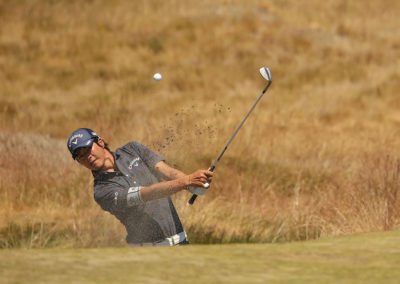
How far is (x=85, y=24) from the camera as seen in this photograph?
103 feet

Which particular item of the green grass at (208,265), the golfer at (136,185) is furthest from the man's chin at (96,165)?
the green grass at (208,265)

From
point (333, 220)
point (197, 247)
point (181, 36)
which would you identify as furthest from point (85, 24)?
point (197, 247)

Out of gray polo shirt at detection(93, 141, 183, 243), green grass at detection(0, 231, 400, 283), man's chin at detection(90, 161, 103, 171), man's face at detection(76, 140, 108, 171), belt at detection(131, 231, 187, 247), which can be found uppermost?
man's face at detection(76, 140, 108, 171)

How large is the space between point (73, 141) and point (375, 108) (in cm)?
1620

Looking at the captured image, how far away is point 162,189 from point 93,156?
19.2 inches

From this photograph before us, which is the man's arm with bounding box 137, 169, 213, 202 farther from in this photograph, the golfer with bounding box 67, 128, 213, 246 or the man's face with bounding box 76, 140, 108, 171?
the man's face with bounding box 76, 140, 108, 171

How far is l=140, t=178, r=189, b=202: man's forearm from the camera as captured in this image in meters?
6.69

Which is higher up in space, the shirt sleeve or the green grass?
the shirt sleeve

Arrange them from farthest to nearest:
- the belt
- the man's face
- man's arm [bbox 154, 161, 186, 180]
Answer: man's arm [bbox 154, 161, 186, 180]
the belt
the man's face

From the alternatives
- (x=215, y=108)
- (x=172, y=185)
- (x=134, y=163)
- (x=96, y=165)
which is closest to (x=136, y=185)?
(x=134, y=163)

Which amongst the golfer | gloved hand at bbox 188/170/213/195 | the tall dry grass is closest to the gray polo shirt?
the golfer

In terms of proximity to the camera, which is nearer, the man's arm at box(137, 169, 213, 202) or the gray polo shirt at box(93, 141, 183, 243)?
the man's arm at box(137, 169, 213, 202)

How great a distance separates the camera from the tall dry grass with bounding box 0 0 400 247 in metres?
10.1

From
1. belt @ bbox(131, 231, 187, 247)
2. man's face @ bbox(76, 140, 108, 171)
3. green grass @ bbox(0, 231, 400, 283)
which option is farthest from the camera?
belt @ bbox(131, 231, 187, 247)
